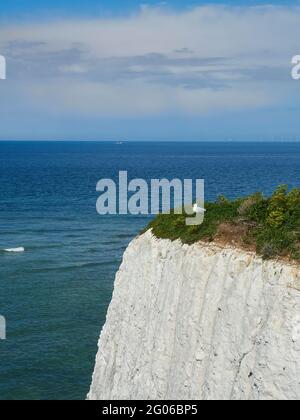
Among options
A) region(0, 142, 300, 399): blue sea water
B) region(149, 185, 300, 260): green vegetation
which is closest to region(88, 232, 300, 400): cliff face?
region(149, 185, 300, 260): green vegetation

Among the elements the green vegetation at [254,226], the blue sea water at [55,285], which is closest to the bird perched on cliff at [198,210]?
the green vegetation at [254,226]

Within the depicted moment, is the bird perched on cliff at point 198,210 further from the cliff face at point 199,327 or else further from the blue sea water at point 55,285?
the blue sea water at point 55,285

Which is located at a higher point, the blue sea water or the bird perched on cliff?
the bird perched on cliff

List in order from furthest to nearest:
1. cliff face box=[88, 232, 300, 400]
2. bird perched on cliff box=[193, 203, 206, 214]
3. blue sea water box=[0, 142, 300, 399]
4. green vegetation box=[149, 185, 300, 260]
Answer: blue sea water box=[0, 142, 300, 399], bird perched on cliff box=[193, 203, 206, 214], green vegetation box=[149, 185, 300, 260], cliff face box=[88, 232, 300, 400]

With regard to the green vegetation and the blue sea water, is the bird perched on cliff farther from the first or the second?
the blue sea water

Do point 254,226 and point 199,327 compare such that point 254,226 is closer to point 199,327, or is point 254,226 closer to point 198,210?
point 198,210

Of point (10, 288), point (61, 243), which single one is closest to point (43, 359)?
point (10, 288)
